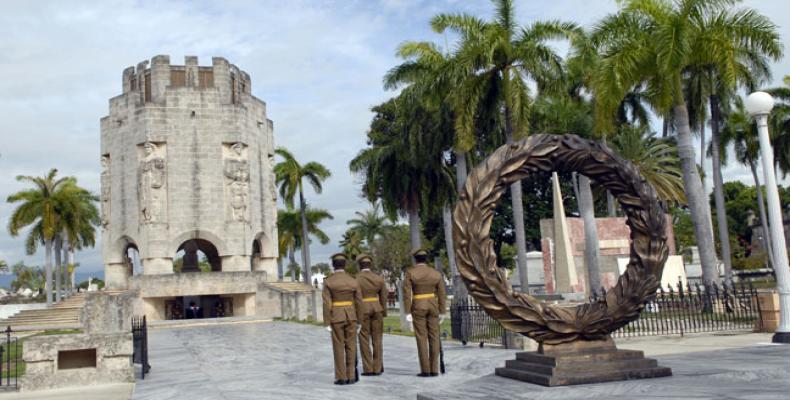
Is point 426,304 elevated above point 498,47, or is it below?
below

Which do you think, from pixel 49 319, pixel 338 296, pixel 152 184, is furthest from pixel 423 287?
pixel 152 184

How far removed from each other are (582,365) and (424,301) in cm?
299

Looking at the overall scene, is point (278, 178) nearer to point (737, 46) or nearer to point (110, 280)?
point (110, 280)

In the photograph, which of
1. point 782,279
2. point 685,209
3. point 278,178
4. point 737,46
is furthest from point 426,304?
point 685,209

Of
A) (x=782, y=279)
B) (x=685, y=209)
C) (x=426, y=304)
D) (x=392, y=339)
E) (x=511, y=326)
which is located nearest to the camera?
(x=511, y=326)

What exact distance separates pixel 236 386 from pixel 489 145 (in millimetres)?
19527

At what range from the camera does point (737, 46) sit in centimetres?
1861

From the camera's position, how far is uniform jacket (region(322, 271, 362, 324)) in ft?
29.7

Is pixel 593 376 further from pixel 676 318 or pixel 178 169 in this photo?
pixel 178 169

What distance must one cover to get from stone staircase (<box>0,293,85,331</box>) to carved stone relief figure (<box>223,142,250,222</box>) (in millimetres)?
9115

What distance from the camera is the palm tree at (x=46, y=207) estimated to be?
38656 mm

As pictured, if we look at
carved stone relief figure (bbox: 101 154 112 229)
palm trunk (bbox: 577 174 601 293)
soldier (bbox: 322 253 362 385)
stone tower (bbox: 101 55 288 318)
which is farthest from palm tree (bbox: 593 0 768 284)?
carved stone relief figure (bbox: 101 154 112 229)

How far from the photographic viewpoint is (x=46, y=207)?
127ft

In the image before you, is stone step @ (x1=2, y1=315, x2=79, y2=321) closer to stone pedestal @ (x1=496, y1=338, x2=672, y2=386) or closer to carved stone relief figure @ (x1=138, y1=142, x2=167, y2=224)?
carved stone relief figure @ (x1=138, y1=142, x2=167, y2=224)
